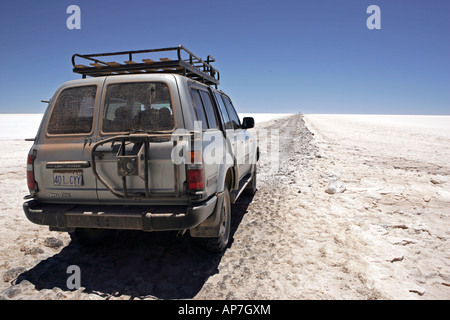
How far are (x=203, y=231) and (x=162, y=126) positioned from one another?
1.27 meters

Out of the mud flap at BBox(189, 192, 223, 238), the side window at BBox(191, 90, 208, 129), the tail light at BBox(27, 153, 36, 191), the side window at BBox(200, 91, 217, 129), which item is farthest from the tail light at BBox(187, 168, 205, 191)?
the tail light at BBox(27, 153, 36, 191)

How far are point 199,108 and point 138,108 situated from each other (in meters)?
0.74

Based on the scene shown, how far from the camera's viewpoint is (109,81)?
3.35m

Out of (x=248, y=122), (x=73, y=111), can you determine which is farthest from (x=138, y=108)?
(x=248, y=122)

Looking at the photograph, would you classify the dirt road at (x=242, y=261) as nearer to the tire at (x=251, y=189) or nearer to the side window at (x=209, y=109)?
the tire at (x=251, y=189)

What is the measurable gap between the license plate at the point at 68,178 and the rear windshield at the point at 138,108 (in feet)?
1.83

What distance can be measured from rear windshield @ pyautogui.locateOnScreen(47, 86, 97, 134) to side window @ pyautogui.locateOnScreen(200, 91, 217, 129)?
1.33 m

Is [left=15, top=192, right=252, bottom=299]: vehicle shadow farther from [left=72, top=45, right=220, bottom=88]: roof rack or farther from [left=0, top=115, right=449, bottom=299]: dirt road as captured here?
[left=72, top=45, right=220, bottom=88]: roof rack

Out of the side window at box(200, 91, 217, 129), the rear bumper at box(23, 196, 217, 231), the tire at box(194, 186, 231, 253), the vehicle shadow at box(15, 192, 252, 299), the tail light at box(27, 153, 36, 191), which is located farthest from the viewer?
the side window at box(200, 91, 217, 129)

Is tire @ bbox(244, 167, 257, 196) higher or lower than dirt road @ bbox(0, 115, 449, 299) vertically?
higher

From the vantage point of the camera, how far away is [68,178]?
3.18m

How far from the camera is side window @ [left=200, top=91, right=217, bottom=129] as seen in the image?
3883 millimetres

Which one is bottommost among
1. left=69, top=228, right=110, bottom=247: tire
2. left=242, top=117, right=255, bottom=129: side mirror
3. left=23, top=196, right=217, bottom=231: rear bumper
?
left=69, top=228, right=110, bottom=247: tire
